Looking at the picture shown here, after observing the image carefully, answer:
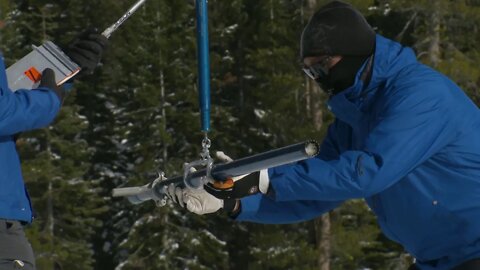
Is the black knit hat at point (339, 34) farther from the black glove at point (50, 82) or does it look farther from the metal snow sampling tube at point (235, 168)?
the black glove at point (50, 82)

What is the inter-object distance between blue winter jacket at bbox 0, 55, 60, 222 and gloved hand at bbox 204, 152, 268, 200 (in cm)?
109

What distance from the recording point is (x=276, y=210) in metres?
4.11

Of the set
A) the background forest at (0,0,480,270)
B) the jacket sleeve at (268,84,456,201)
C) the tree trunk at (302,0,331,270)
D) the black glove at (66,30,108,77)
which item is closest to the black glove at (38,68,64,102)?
the black glove at (66,30,108,77)

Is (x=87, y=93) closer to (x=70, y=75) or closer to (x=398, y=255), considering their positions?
(x=398, y=255)

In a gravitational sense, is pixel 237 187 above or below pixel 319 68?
below

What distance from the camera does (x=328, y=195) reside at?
3357mm

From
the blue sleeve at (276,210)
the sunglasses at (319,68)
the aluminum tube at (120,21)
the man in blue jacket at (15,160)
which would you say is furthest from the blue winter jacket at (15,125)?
the sunglasses at (319,68)

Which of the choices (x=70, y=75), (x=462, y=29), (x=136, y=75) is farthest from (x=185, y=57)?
(x=70, y=75)

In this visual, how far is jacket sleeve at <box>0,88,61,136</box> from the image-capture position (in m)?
4.14

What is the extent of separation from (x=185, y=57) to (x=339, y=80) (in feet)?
82.4

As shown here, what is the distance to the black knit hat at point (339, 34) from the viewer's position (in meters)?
3.62

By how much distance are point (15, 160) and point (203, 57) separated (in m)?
1.05

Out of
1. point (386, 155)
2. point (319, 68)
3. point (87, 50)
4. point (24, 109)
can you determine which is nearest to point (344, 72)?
point (319, 68)

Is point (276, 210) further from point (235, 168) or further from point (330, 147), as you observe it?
point (235, 168)
